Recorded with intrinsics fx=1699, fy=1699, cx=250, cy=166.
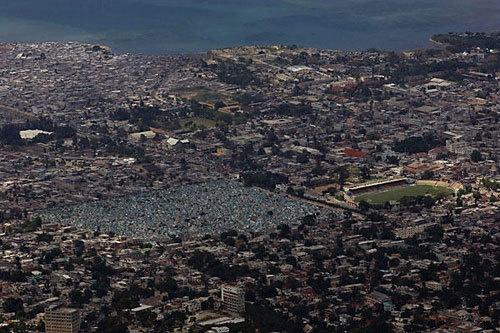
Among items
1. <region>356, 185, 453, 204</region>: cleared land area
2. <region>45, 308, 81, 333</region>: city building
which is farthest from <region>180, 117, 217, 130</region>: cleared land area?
<region>45, 308, 81, 333</region>: city building

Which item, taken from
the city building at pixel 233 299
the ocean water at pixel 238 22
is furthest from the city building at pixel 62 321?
the ocean water at pixel 238 22

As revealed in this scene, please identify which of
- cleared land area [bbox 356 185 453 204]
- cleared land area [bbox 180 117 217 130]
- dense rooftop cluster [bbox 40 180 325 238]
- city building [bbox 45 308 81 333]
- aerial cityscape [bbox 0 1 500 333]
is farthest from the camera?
cleared land area [bbox 180 117 217 130]

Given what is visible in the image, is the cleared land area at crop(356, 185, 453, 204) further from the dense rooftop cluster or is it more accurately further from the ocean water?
the ocean water

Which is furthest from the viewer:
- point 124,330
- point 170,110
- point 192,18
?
point 192,18

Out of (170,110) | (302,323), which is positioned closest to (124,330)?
(302,323)

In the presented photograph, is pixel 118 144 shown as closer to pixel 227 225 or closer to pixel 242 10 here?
pixel 227 225

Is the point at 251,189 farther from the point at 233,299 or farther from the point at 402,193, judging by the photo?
the point at 233,299
